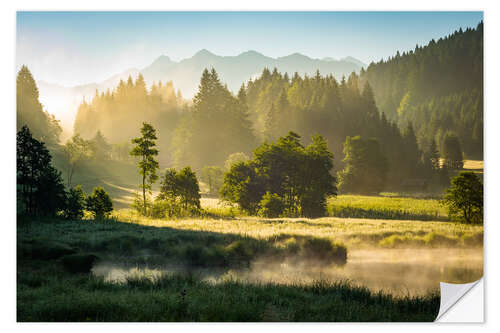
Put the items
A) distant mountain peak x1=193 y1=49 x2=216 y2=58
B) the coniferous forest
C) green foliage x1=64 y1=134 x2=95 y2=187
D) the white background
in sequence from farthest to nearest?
distant mountain peak x1=193 y1=49 x2=216 y2=58 < green foliage x1=64 y1=134 x2=95 y2=187 < the white background < the coniferous forest

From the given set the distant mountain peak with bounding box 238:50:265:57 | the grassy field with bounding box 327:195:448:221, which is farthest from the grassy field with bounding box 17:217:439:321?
the distant mountain peak with bounding box 238:50:265:57

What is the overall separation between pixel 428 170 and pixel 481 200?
0.84 metres

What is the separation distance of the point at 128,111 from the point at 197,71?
132cm

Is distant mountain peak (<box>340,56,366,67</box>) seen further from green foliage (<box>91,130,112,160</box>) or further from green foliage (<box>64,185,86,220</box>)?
green foliage (<box>64,185,86,220</box>)

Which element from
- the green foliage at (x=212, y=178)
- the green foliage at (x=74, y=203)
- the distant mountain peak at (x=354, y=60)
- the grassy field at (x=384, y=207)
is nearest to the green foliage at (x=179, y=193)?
the green foliage at (x=212, y=178)

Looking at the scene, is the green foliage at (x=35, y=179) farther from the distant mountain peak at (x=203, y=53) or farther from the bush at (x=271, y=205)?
the bush at (x=271, y=205)

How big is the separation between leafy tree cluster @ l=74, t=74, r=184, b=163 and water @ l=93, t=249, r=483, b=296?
1769 mm

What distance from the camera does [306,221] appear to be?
213 inches

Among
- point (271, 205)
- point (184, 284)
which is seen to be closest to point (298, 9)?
point (271, 205)

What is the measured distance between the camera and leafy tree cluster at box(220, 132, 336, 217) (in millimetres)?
5480

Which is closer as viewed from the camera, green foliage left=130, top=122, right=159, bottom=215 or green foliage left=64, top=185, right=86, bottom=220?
green foliage left=64, top=185, right=86, bottom=220

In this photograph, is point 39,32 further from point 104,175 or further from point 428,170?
point 428,170

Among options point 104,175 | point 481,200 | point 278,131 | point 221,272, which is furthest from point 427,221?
point 104,175

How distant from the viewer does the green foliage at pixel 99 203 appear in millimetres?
5438
